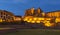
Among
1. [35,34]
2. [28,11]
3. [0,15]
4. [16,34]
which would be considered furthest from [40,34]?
[28,11]

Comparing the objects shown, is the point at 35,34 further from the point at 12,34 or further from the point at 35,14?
the point at 35,14

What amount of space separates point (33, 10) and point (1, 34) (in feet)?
44.4

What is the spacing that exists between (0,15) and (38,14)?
28.5ft

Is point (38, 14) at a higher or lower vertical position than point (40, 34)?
higher

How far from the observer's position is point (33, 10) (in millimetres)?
17312

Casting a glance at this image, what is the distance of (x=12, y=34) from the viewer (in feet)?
13.7

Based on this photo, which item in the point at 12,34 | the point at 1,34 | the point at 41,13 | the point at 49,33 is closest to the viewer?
the point at 1,34

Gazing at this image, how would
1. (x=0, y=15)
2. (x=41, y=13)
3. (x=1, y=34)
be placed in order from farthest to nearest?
(x=41, y=13) < (x=0, y=15) < (x=1, y=34)

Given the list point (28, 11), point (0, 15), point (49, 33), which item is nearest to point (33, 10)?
point (28, 11)

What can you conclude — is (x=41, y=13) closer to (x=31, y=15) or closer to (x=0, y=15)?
(x=31, y=15)

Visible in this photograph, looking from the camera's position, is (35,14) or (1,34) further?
(35,14)

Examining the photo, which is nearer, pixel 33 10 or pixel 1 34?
pixel 1 34

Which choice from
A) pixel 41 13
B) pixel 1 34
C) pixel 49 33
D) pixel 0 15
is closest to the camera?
pixel 1 34

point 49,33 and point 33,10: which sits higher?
point 33,10
